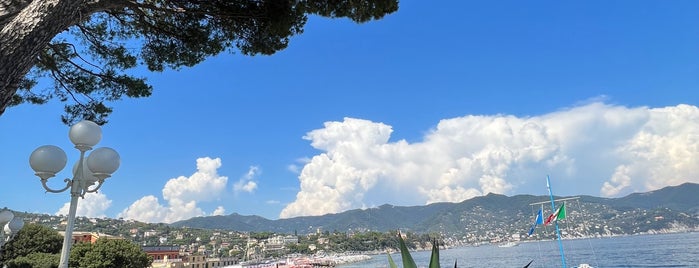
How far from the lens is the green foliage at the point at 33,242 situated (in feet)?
87.0

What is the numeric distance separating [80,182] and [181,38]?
9.81 ft

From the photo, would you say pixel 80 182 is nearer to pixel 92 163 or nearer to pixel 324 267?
pixel 92 163

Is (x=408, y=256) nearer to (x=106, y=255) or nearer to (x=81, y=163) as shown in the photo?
(x=81, y=163)

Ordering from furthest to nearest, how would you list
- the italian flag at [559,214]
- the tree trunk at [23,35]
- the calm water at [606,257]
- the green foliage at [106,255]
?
the calm water at [606,257], the green foliage at [106,255], the italian flag at [559,214], the tree trunk at [23,35]

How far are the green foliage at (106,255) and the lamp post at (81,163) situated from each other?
24.9 m

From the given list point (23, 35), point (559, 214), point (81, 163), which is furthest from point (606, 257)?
point (23, 35)

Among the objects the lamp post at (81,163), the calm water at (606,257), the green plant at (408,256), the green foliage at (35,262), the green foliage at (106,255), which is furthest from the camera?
the calm water at (606,257)

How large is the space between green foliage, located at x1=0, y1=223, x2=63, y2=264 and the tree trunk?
1193 inches

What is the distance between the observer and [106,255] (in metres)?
25.4

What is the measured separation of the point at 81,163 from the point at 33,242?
3092 cm

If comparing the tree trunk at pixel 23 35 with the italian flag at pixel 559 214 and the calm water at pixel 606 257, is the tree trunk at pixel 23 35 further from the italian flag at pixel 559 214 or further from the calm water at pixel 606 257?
the calm water at pixel 606 257

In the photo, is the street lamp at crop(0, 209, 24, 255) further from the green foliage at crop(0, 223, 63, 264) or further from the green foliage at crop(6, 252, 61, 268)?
the green foliage at crop(0, 223, 63, 264)

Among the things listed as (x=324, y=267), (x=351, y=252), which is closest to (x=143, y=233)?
(x=351, y=252)

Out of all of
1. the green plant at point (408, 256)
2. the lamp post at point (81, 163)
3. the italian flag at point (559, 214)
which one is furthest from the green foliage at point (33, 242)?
the green plant at point (408, 256)
